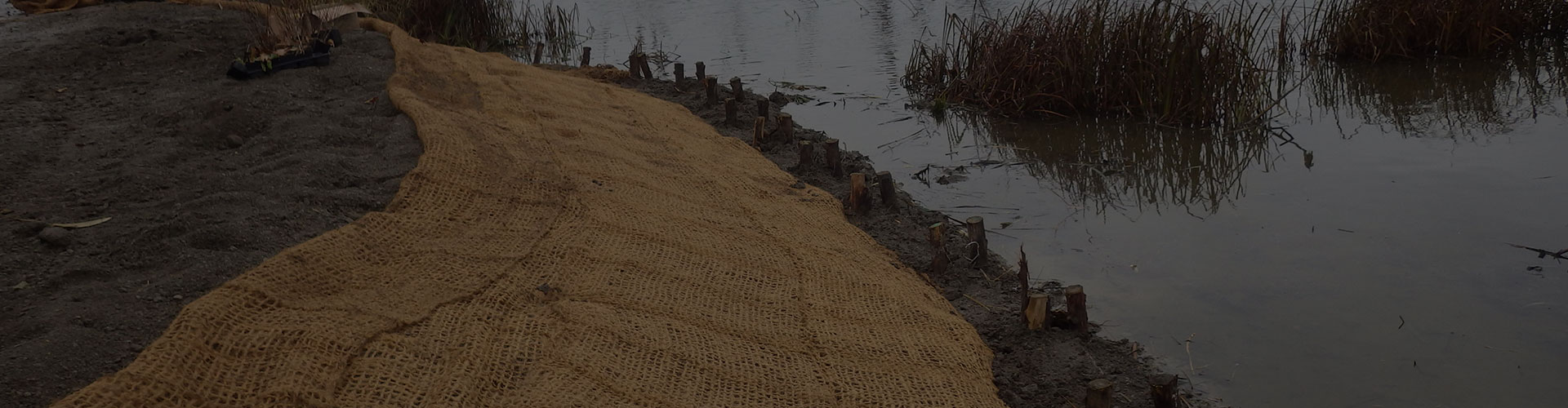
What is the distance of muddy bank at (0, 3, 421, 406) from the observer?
214cm

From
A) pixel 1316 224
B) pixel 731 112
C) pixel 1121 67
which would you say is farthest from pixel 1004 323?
pixel 1121 67

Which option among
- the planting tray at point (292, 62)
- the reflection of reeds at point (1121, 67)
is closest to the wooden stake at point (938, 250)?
the reflection of reeds at point (1121, 67)

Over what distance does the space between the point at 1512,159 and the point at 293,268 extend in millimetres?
5068

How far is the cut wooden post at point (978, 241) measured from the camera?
3.67 metres

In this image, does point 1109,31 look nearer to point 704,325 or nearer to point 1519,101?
point 1519,101

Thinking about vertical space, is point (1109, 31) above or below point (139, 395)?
above

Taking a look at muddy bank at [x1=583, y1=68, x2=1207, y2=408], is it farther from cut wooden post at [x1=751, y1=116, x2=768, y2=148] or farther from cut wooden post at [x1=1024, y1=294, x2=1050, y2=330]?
cut wooden post at [x1=751, y1=116, x2=768, y2=148]

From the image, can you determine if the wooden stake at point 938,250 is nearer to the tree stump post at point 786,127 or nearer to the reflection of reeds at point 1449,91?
the tree stump post at point 786,127

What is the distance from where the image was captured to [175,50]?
527 cm

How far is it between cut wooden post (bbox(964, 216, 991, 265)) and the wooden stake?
0.10 meters

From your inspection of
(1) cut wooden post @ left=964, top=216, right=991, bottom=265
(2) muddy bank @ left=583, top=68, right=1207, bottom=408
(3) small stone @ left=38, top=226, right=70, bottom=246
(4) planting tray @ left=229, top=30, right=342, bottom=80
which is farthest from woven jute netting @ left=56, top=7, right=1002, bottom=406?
(4) planting tray @ left=229, top=30, right=342, bottom=80

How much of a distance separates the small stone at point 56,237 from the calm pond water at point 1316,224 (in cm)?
296

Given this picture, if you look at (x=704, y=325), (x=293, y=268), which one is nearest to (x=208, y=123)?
(x=293, y=268)

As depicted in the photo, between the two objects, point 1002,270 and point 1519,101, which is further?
point 1519,101
